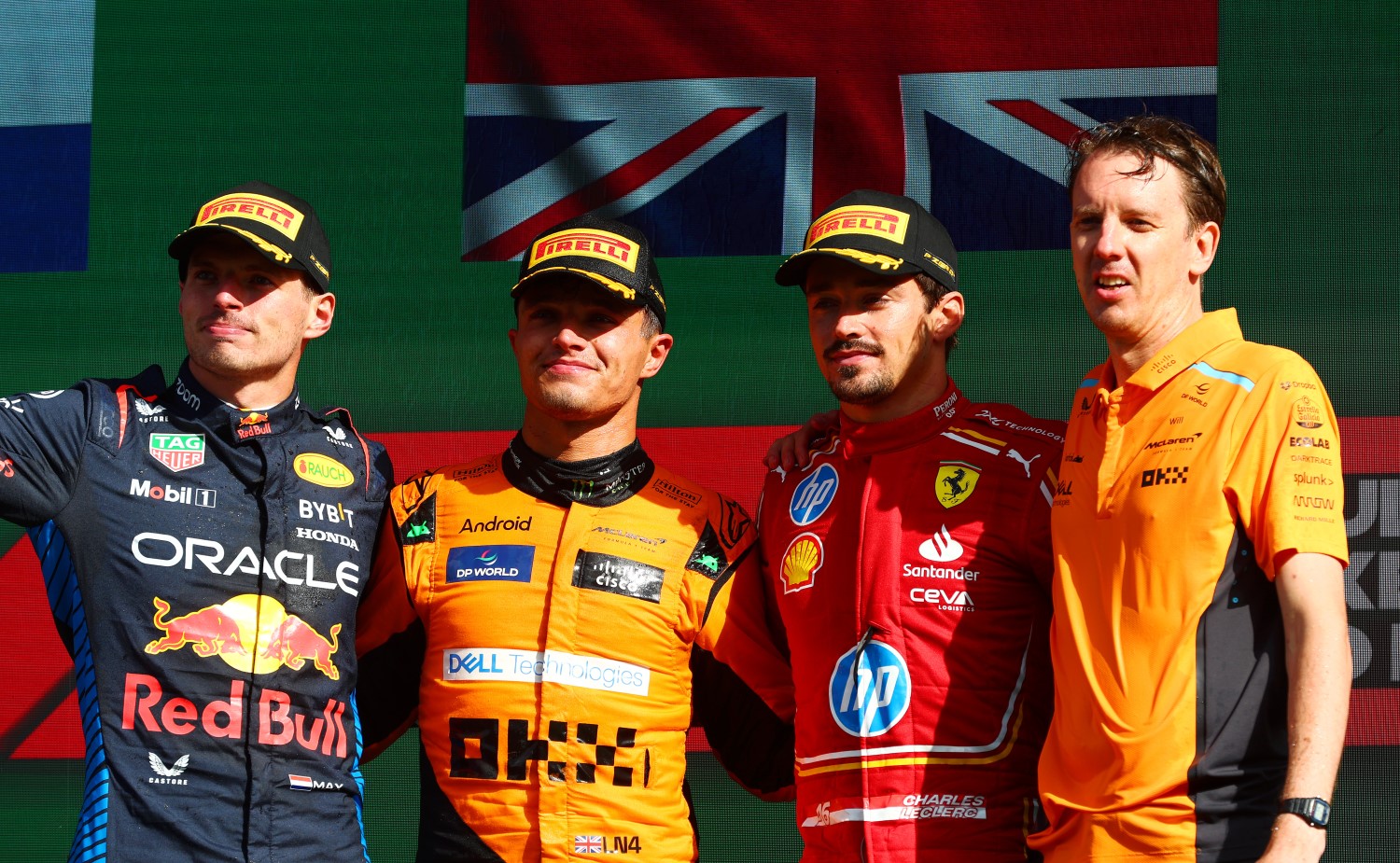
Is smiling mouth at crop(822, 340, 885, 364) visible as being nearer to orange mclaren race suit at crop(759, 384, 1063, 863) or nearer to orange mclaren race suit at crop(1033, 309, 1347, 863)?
orange mclaren race suit at crop(759, 384, 1063, 863)

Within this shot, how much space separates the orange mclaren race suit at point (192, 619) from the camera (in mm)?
2418

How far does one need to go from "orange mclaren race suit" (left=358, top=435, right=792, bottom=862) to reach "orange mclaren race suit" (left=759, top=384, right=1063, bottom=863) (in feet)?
0.74

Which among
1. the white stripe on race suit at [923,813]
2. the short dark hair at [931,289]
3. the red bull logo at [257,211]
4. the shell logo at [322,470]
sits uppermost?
the red bull logo at [257,211]

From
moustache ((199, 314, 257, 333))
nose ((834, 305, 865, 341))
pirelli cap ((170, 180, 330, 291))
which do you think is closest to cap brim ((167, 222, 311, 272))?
pirelli cap ((170, 180, 330, 291))

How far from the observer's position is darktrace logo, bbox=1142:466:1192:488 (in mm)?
2023

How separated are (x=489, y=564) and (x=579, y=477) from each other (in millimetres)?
231

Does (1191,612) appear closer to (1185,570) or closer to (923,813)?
(1185,570)

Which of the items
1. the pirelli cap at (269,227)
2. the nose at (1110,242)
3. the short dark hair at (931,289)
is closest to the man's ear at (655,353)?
the short dark hair at (931,289)

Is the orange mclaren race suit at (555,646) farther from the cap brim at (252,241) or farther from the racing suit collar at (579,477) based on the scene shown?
the cap brim at (252,241)

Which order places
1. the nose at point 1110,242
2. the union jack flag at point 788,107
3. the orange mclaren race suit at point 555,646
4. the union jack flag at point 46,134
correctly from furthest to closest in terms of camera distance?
1. the union jack flag at point 46,134
2. the union jack flag at point 788,107
3. the orange mclaren race suit at point 555,646
4. the nose at point 1110,242

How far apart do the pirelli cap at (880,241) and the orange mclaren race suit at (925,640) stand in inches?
10.3

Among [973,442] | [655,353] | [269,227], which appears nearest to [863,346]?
[973,442]

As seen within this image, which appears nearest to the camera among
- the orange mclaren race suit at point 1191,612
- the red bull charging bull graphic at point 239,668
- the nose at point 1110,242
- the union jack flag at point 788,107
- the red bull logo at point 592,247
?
the orange mclaren race suit at point 1191,612

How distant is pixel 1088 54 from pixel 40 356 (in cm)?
264
